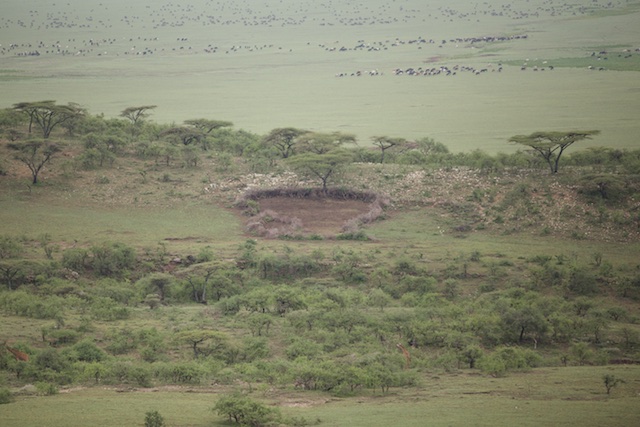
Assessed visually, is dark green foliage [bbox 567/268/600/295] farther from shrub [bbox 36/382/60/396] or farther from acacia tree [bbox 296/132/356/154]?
shrub [bbox 36/382/60/396]

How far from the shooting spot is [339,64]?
8981 cm

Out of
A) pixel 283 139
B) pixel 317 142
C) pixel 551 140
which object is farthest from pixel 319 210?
pixel 551 140

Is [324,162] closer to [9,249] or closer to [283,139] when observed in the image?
[283,139]

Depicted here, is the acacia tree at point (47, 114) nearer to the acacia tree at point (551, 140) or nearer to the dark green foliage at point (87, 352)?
the acacia tree at point (551, 140)

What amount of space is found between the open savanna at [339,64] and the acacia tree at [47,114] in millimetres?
16262

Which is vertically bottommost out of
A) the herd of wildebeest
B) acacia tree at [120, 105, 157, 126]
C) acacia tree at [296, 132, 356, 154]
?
acacia tree at [296, 132, 356, 154]

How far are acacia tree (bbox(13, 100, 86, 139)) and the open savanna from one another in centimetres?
1626

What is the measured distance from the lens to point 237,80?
264ft

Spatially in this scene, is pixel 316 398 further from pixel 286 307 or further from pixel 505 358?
pixel 286 307

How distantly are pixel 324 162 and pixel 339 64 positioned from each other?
57437mm

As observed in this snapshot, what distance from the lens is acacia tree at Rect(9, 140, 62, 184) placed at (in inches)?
1344

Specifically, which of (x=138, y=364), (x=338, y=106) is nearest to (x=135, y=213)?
(x=138, y=364)

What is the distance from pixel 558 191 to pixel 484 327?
37.3 ft

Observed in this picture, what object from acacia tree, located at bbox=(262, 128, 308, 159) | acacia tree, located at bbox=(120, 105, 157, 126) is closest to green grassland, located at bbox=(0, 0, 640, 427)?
acacia tree, located at bbox=(262, 128, 308, 159)
